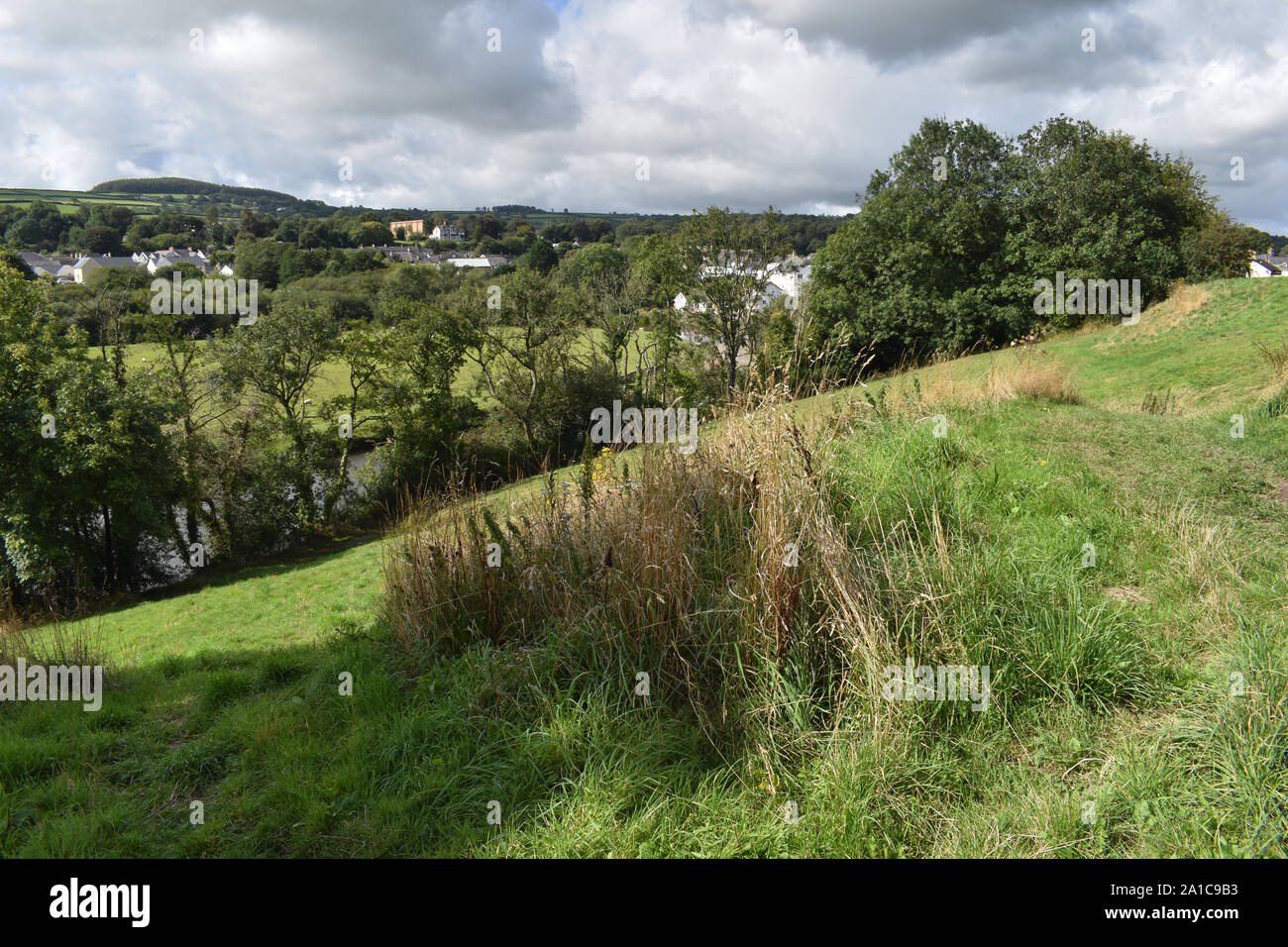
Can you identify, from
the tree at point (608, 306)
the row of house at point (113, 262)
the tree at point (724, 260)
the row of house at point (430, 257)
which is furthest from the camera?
the row of house at point (430, 257)

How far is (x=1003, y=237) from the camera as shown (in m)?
31.4

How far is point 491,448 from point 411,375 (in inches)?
192

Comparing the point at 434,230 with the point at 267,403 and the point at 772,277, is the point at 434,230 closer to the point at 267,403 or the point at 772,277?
the point at 772,277

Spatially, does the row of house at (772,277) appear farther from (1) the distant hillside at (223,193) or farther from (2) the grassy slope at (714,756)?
(1) the distant hillside at (223,193)

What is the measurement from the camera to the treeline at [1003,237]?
2816 centimetres

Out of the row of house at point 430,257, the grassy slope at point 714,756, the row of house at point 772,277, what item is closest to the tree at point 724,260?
the row of house at point 772,277

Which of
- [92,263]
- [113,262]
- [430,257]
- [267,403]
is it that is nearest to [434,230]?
[430,257]

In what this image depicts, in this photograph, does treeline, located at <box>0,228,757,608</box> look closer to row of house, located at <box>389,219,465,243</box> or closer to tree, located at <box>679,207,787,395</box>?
tree, located at <box>679,207,787,395</box>

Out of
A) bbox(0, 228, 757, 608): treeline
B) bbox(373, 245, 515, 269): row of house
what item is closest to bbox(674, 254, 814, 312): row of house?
bbox(0, 228, 757, 608): treeline

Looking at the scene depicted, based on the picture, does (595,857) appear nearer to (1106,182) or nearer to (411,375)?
(411,375)

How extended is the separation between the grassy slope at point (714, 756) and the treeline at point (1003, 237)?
25373 mm

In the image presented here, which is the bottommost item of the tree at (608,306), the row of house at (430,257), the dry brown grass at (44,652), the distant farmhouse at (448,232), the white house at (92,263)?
the dry brown grass at (44,652)

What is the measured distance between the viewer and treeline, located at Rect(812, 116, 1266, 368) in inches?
1109

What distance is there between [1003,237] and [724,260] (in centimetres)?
1271
